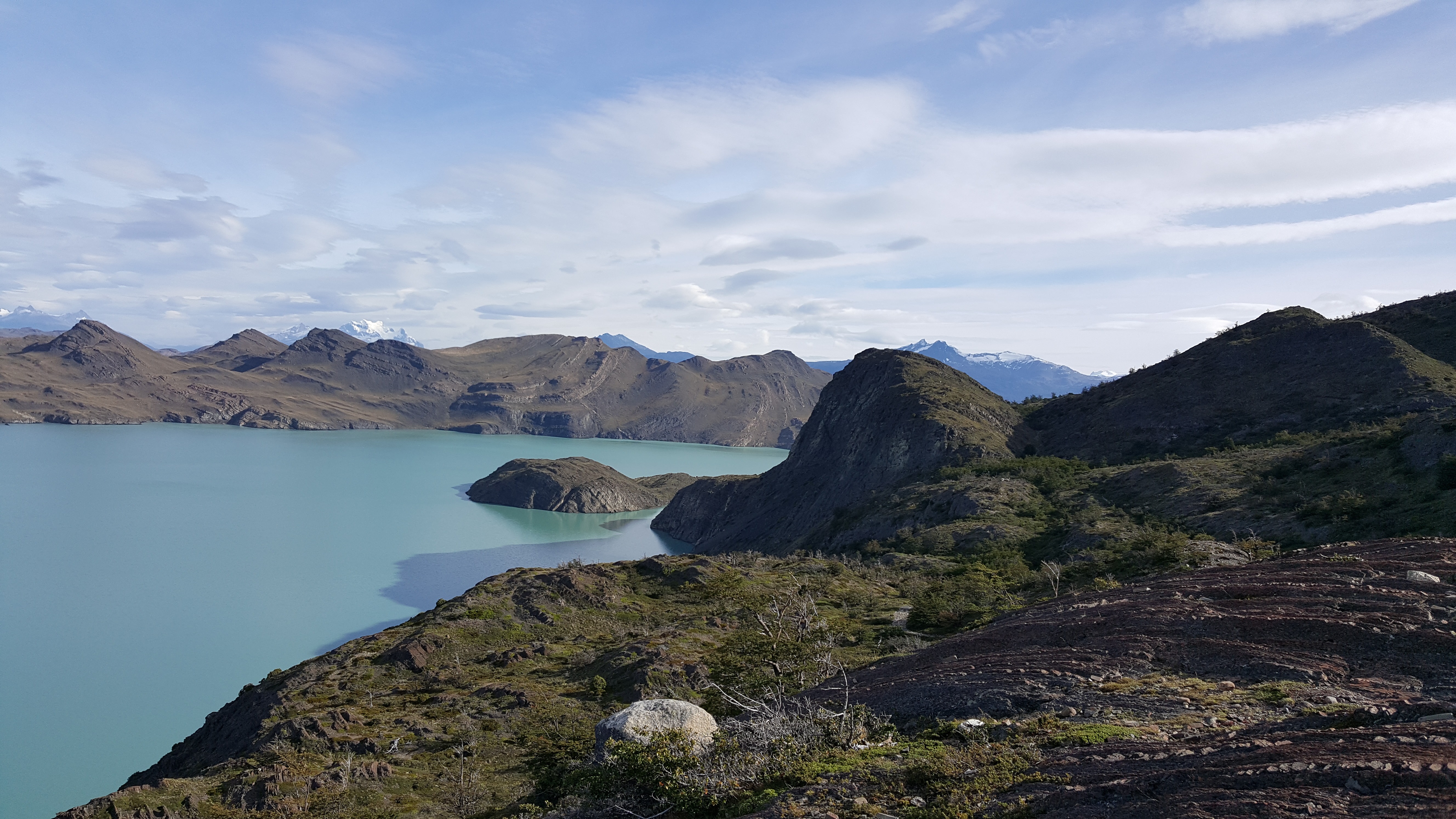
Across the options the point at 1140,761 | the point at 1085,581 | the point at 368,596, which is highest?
the point at 1140,761

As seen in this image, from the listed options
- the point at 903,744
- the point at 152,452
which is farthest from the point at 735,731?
the point at 152,452

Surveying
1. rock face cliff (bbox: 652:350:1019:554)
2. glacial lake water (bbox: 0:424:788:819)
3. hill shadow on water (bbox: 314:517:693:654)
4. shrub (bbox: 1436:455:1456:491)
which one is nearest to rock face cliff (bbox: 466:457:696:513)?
glacial lake water (bbox: 0:424:788:819)

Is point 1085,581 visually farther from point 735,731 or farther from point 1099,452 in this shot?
point 1099,452

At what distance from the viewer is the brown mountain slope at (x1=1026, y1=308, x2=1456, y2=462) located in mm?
51594

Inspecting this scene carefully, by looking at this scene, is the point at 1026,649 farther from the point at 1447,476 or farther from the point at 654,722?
the point at 1447,476

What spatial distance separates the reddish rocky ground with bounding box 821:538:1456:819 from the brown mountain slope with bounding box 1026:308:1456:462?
45714 mm

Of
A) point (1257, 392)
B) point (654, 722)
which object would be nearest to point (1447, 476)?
point (654, 722)

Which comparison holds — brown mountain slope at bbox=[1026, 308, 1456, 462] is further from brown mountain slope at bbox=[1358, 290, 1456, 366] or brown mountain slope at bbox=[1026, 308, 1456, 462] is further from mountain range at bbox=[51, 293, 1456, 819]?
brown mountain slope at bbox=[1358, 290, 1456, 366]

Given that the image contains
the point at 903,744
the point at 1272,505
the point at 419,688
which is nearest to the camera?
the point at 903,744

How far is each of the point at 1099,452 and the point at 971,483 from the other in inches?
654

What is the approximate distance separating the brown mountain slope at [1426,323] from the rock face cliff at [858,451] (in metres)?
32.6

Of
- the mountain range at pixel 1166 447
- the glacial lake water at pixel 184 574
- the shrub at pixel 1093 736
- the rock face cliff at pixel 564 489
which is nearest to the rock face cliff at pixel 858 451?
the mountain range at pixel 1166 447

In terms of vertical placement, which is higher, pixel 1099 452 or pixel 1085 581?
pixel 1099 452

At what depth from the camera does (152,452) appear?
522 ft
